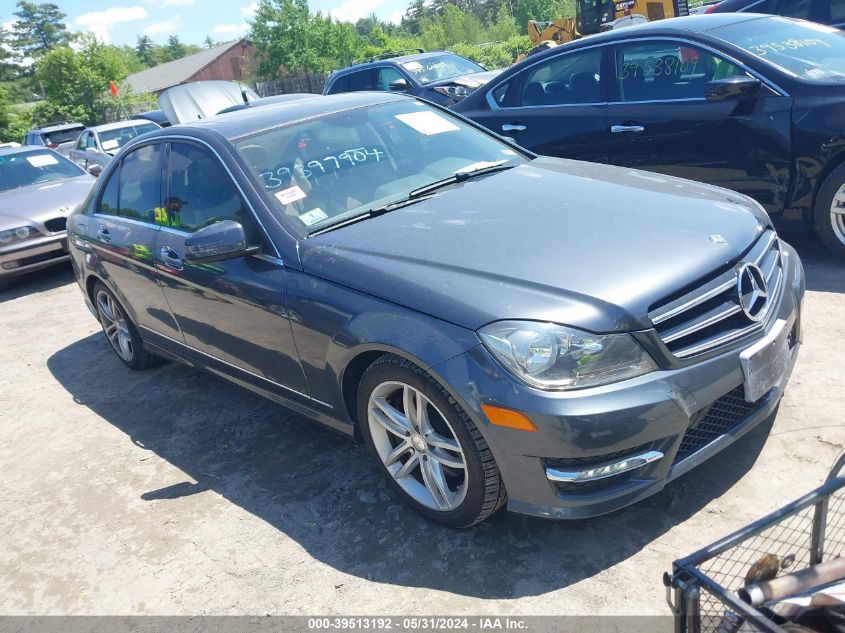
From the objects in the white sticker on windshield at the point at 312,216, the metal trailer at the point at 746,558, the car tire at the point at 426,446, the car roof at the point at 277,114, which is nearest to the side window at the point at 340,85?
the car roof at the point at 277,114

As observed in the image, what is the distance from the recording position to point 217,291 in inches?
148

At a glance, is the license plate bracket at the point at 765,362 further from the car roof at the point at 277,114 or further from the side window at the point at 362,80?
the side window at the point at 362,80

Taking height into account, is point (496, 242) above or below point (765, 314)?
above

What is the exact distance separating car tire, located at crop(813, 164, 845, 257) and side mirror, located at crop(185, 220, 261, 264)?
363 centimetres

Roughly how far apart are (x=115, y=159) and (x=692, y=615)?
468cm

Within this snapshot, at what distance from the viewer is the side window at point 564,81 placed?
5.79 m

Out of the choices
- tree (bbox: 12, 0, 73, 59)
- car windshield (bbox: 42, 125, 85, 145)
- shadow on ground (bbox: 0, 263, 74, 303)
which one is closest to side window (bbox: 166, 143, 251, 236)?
shadow on ground (bbox: 0, 263, 74, 303)

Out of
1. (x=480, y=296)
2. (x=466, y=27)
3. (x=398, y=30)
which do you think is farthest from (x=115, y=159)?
(x=398, y=30)

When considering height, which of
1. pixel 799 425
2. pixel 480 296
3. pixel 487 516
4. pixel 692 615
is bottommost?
pixel 799 425

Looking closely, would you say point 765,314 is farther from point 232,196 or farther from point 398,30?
point 398,30

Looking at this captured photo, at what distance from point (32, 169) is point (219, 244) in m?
7.84

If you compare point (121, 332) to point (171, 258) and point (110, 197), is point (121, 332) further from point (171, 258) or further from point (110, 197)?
point (171, 258)

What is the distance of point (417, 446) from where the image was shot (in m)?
3.00

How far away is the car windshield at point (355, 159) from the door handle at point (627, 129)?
160 cm
